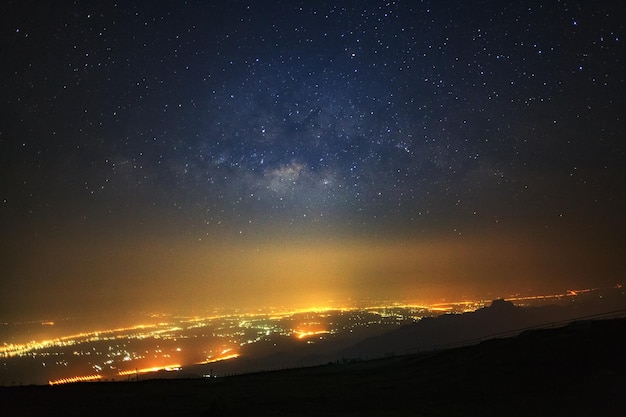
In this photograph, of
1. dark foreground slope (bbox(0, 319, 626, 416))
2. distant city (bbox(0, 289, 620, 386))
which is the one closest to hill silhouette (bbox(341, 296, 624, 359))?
distant city (bbox(0, 289, 620, 386))

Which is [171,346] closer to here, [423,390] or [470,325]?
[470,325]

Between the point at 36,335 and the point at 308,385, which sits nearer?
the point at 308,385

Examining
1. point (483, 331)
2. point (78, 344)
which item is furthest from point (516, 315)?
point (78, 344)

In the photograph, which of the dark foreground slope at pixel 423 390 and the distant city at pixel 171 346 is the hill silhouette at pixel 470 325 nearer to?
the distant city at pixel 171 346

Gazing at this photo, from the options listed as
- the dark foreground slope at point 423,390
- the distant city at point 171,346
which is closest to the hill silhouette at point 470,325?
the distant city at point 171,346

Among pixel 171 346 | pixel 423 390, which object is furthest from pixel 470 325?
pixel 423 390

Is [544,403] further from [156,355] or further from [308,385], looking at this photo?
[156,355]
